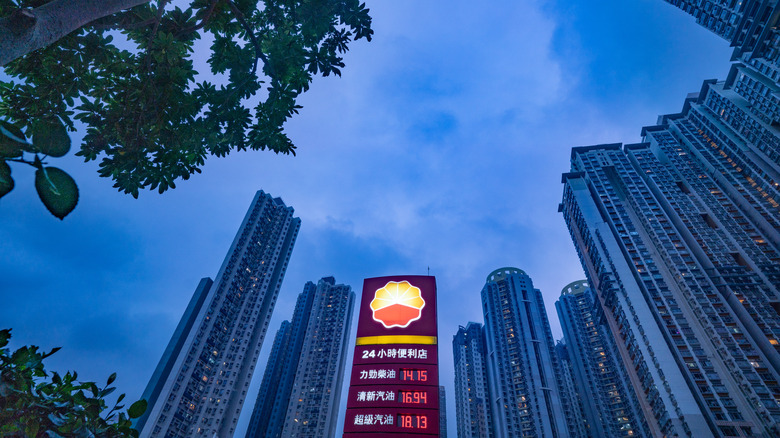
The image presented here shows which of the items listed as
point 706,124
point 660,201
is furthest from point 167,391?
point 706,124

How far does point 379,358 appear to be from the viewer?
43.4 feet

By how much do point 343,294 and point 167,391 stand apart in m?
56.4

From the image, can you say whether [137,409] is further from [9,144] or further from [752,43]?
[752,43]

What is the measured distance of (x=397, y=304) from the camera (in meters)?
14.6

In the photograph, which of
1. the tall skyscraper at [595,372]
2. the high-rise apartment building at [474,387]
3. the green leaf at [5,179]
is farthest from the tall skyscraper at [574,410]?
the green leaf at [5,179]

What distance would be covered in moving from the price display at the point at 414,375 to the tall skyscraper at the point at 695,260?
5671cm

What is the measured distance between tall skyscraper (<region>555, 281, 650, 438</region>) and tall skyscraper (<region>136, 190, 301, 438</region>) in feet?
269

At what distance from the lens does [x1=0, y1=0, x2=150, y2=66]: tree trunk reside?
2.88 meters

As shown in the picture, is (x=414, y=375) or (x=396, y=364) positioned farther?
(x=396, y=364)

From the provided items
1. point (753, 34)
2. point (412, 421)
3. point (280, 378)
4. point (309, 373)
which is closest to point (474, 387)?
point (309, 373)

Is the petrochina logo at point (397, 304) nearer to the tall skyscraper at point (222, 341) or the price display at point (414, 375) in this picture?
the price display at point (414, 375)

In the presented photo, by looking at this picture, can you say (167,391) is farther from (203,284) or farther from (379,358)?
(379,358)

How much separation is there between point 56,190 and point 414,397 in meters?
12.6

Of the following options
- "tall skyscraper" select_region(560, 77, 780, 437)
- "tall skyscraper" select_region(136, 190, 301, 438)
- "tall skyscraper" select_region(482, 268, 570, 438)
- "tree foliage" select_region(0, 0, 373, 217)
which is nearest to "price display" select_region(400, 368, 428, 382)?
"tree foliage" select_region(0, 0, 373, 217)
